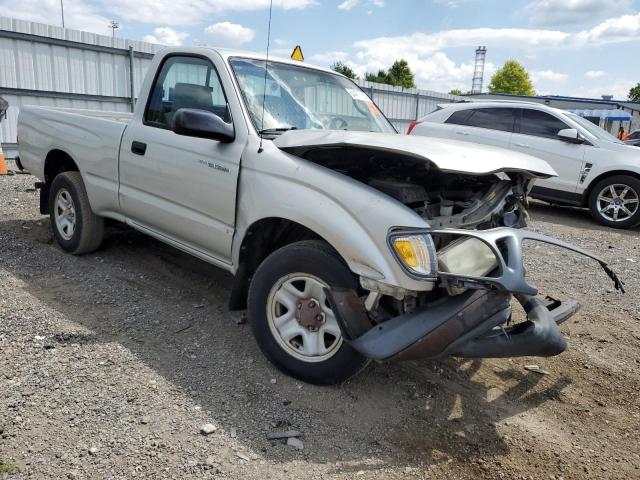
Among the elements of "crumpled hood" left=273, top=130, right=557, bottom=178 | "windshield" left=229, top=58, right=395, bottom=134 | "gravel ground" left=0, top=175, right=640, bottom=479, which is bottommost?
"gravel ground" left=0, top=175, right=640, bottom=479

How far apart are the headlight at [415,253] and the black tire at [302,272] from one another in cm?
31

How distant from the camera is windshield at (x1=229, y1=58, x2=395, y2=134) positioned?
3.76 metres

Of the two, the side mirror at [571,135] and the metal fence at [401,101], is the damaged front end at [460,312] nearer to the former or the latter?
the side mirror at [571,135]

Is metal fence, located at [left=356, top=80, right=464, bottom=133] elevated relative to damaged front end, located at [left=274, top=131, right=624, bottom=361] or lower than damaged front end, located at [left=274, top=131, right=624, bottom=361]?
elevated

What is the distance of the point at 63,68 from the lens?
11164 millimetres

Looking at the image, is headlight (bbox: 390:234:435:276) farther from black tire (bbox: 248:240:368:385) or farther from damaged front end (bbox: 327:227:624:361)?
black tire (bbox: 248:240:368:385)

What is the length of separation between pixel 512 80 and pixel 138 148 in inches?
2791

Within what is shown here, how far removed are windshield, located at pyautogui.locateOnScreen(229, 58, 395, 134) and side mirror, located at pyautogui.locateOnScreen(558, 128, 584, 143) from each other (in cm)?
521

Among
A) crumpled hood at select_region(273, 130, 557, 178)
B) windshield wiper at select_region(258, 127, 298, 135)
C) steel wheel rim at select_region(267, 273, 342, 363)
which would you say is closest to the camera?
crumpled hood at select_region(273, 130, 557, 178)

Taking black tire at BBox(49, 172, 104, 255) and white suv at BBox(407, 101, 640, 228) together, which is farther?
white suv at BBox(407, 101, 640, 228)

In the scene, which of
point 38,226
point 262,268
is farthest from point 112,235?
point 262,268

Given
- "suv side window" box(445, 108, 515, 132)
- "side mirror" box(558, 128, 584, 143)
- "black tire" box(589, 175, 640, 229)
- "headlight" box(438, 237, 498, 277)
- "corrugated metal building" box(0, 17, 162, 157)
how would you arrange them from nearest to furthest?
"headlight" box(438, 237, 498, 277), "black tire" box(589, 175, 640, 229), "side mirror" box(558, 128, 584, 143), "suv side window" box(445, 108, 515, 132), "corrugated metal building" box(0, 17, 162, 157)

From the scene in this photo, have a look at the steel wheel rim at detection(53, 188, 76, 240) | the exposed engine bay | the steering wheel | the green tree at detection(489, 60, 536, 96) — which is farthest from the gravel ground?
the green tree at detection(489, 60, 536, 96)

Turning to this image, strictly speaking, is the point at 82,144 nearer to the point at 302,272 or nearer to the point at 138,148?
the point at 138,148
